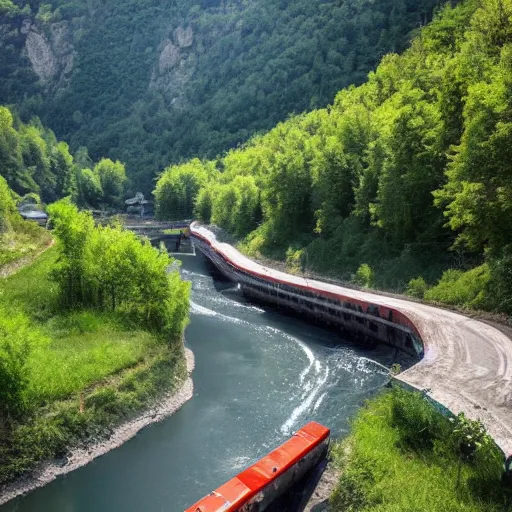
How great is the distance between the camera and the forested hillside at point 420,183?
3591cm

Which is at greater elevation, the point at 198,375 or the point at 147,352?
the point at 147,352

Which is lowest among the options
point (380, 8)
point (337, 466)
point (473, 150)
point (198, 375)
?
point (198, 375)

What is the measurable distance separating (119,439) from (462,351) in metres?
21.8

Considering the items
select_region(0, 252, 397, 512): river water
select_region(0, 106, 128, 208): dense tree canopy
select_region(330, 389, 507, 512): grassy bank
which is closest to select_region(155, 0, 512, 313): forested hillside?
select_region(0, 252, 397, 512): river water

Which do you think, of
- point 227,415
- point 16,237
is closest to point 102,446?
point 227,415

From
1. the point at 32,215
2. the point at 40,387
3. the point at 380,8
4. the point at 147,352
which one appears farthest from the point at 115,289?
the point at 380,8

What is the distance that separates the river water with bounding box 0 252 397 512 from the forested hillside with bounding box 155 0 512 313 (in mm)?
10799

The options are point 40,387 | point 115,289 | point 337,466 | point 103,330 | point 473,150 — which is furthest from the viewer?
point 115,289

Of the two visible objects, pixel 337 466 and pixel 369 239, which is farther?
pixel 369 239

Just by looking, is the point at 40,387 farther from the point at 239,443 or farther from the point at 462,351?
the point at 462,351

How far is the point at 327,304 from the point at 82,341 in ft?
86.3

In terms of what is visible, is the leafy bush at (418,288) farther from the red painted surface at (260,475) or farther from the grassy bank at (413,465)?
the red painted surface at (260,475)

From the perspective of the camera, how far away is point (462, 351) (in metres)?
30.7

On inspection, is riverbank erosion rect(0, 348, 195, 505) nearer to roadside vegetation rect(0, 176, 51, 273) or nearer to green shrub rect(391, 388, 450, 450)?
green shrub rect(391, 388, 450, 450)
